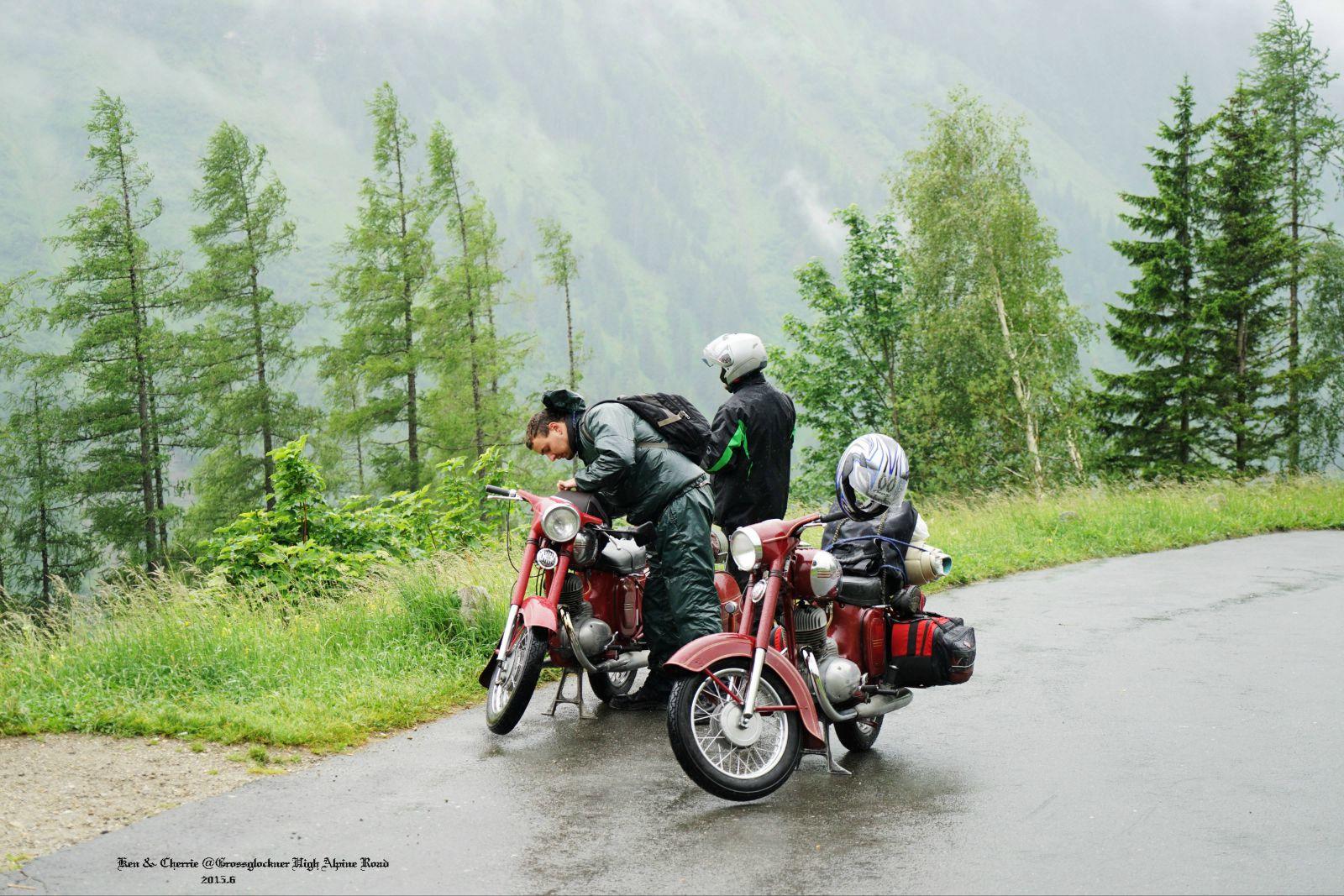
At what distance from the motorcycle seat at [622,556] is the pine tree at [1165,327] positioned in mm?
25271

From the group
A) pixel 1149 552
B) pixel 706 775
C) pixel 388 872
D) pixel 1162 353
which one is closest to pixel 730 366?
pixel 706 775

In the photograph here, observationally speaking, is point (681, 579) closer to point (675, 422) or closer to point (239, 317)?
point (675, 422)

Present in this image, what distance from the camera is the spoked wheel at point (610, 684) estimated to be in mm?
6988

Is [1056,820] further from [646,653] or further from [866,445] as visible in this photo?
[646,653]

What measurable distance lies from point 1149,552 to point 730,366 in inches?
358

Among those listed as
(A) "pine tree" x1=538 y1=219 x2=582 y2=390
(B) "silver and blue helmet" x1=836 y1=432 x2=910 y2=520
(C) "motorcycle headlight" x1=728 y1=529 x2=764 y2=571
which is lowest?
(C) "motorcycle headlight" x1=728 y1=529 x2=764 y2=571

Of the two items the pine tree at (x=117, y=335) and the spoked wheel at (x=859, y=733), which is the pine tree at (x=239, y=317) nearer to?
the pine tree at (x=117, y=335)

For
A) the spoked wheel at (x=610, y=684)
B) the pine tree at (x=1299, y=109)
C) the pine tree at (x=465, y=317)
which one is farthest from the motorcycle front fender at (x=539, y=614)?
the pine tree at (x=1299, y=109)

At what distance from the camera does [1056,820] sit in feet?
16.0

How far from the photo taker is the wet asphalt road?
14.0ft

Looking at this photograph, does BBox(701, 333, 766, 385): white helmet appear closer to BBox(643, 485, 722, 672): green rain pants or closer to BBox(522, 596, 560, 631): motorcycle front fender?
BBox(643, 485, 722, 672): green rain pants

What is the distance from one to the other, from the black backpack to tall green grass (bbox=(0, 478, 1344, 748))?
200cm

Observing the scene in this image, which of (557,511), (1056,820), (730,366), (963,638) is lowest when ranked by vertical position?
(1056,820)

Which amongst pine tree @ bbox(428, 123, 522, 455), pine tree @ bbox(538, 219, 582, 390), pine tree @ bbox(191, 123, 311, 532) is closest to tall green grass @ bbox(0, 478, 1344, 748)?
pine tree @ bbox(428, 123, 522, 455)
